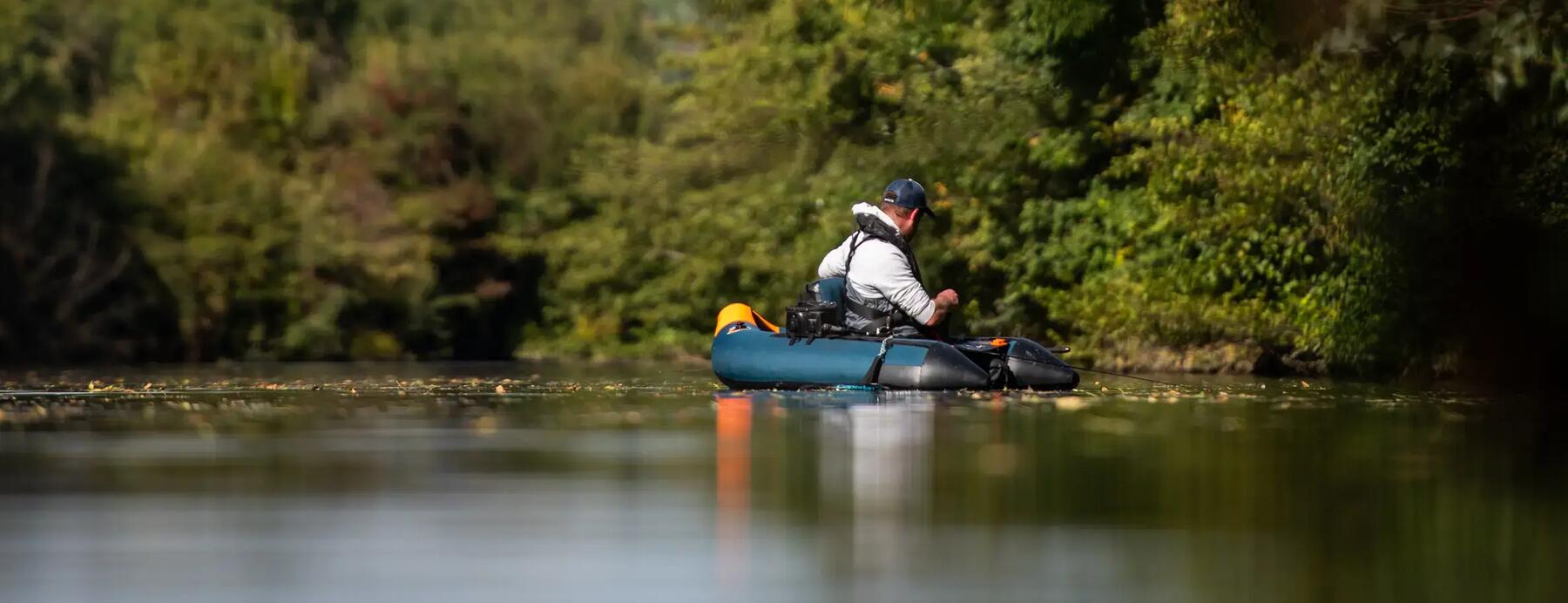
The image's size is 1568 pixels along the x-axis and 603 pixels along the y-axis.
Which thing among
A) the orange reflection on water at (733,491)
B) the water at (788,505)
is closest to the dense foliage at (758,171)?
the water at (788,505)

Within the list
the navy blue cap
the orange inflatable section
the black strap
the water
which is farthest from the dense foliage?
the water

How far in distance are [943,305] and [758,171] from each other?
28558mm

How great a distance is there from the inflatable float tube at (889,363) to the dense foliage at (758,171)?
380 centimetres

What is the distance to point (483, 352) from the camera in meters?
55.2

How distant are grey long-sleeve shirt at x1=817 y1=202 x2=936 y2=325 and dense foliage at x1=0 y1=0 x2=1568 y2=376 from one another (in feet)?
13.6

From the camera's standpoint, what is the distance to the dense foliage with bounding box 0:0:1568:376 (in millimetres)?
26266

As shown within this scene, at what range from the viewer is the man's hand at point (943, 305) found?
77.2 feet

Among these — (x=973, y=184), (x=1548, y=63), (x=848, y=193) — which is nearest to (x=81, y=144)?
(x=848, y=193)

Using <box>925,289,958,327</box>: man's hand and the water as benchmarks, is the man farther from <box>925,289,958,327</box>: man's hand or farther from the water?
the water

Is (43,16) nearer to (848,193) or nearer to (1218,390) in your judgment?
(848,193)

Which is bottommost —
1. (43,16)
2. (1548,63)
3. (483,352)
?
(483,352)

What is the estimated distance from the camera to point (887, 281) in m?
23.7

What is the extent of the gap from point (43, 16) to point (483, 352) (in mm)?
12770

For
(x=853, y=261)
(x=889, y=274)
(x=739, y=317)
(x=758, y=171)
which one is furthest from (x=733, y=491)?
(x=758, y=171)
